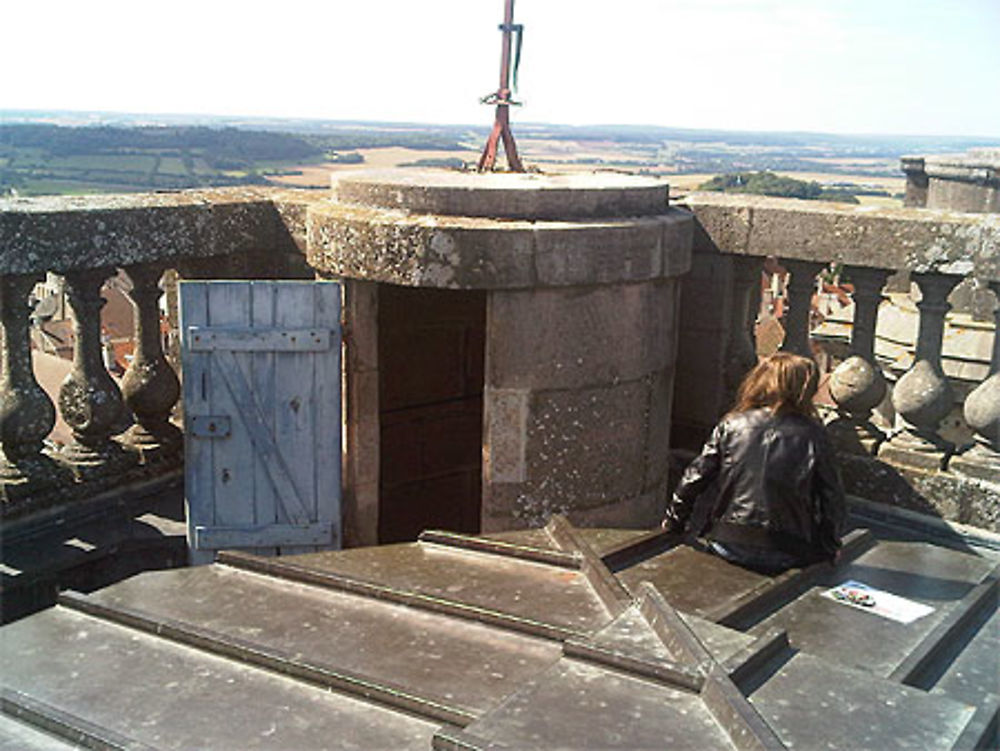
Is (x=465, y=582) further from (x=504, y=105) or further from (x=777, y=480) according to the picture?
(x=504, y=105)

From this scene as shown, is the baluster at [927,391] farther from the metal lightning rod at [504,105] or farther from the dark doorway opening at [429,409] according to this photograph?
the dark doorway opening at [429,409]

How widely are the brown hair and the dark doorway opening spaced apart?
3.27 m

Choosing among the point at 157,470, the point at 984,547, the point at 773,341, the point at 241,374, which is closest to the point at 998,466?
the point at 984,547

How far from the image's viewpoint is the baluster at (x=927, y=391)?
16.0 ft

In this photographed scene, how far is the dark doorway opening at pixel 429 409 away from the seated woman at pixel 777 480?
3308mm

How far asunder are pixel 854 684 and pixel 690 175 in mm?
113737

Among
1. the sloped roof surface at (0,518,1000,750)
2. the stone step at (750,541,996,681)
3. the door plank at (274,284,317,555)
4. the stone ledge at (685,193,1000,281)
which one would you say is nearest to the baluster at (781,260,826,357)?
the stone ledge at (685,193,1000,281)

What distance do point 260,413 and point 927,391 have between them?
3.18 meters

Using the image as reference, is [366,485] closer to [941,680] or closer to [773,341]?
[941,680]

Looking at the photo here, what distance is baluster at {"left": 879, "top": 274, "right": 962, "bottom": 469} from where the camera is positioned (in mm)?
4887

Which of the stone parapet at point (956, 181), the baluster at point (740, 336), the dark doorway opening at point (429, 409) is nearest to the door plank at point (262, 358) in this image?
the dark doorway opening at point (429, 409)

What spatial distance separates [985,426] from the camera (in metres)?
4.79

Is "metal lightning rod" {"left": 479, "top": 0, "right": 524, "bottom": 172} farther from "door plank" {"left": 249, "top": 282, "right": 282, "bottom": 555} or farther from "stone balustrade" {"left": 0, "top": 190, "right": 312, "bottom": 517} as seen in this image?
"door plank" {"left": 249, "top": 282, "right": 282, "bottom": 555}

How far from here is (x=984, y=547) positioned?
485 centimetres
